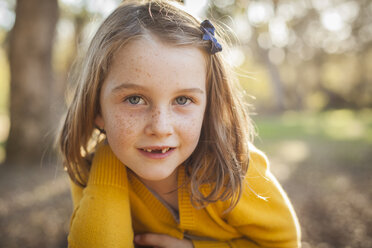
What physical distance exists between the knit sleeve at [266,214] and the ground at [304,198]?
40cm

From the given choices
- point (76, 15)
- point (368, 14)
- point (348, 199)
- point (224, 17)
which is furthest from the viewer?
point (368, 14)

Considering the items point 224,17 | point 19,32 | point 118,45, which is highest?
point 19,32

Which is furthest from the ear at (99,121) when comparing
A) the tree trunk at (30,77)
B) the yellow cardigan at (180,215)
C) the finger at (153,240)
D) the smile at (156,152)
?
the tree trunk at (30,77)

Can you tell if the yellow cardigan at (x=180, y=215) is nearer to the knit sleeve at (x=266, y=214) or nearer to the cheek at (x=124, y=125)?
the knit sleeve at (x=266, y=214)

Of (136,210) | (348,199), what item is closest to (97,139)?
(136,210)

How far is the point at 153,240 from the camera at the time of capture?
173 centimetres

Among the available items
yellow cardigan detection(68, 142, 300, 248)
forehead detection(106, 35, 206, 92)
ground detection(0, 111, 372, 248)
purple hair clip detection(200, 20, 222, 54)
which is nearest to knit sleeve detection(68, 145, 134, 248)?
yellow cardigan detection(68, 142, 300, 248)

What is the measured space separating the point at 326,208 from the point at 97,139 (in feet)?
10.5

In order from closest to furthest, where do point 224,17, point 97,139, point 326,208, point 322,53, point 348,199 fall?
point 97,139, point 224,17, point 326,208, point 348,199, point 322,53

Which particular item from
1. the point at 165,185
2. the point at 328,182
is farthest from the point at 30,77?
the point at 328,182

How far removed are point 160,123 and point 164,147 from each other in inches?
5.6

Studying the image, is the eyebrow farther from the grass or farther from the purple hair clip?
the grass

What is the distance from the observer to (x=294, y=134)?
33.8 ft

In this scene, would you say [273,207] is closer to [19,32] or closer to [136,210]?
[136,210]
